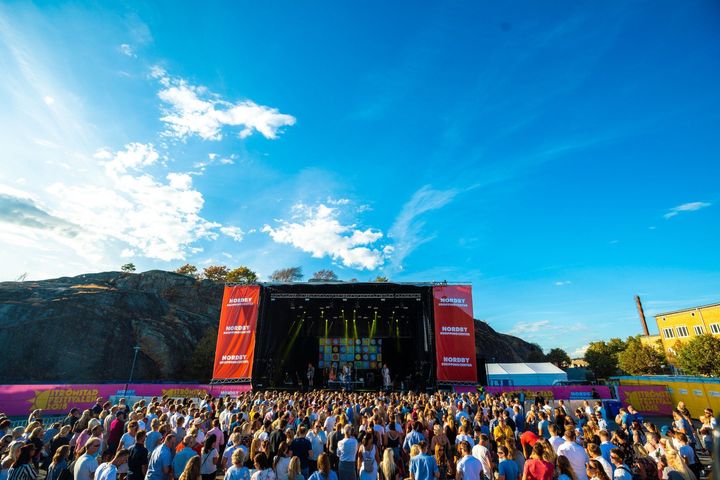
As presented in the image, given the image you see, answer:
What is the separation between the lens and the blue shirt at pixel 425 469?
5.17 meters

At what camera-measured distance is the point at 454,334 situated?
20891 mm

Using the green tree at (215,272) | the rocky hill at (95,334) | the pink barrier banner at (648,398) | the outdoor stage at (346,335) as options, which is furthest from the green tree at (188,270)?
the pink barrier banner at (648,398)

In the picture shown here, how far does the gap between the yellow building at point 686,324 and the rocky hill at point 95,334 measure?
6389 cm

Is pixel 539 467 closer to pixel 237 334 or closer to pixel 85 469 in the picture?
pixel 85 469

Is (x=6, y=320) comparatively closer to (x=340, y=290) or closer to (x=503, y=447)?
(x=340, y=290)

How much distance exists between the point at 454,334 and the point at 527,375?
15.7 meters

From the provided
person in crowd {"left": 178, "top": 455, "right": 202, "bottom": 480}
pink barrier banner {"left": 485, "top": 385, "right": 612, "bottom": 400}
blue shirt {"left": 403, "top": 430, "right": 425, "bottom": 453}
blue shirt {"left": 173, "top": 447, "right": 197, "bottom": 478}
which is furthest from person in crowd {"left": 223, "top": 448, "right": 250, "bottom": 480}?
pink barrier banner {"left": 485, "top": 385, "right": 612, "bottom": 400}

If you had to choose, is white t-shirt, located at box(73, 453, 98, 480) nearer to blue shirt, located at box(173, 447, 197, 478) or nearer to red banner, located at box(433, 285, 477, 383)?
blue shirt, located at box(173, 447, 197, 478)

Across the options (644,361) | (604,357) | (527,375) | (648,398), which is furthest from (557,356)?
(648,398)

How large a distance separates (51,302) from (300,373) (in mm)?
32034

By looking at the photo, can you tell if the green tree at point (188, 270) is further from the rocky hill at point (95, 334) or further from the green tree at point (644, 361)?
the green tree at point (644, 361)

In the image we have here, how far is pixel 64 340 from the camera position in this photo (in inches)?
1441

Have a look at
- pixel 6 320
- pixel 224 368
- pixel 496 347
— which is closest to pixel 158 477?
pixel 224 368

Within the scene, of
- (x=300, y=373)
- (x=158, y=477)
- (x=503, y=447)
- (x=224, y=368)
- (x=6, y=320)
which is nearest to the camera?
(x=158, y=477)
